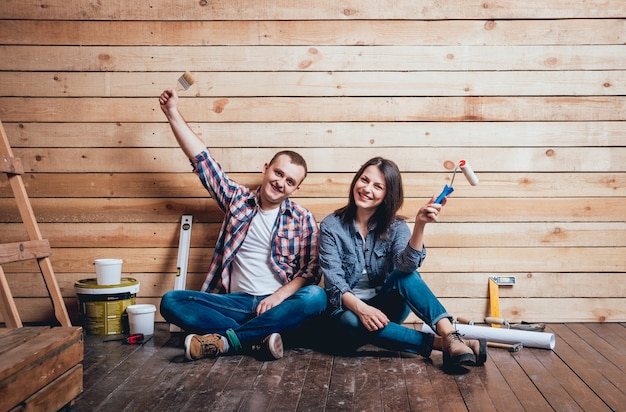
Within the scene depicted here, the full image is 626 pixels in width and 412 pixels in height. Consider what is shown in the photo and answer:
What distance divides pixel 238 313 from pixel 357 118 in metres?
1.13

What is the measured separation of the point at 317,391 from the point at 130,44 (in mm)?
1972

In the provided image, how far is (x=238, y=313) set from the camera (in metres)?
2.55

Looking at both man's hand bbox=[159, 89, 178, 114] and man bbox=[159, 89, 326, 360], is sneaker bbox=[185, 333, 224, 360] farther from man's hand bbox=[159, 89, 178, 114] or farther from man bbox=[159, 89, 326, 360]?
man's hand bbox=[159, 89, 178, 114]

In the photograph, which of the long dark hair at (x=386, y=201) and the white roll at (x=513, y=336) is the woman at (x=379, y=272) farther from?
the white roll at (x=513, y=336)

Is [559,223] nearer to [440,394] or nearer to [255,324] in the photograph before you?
[440,394]

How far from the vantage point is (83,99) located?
295cm

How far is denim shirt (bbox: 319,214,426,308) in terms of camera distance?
2457mm

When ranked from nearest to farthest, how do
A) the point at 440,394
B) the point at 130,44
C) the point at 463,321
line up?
1. the point at 440,394
2. the point at 463,321
3. the point at 130,44

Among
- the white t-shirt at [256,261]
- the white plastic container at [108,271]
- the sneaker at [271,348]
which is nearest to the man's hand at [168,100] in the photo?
the white t-shirt at [256,261]

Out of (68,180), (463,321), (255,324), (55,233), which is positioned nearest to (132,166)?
(68,180)

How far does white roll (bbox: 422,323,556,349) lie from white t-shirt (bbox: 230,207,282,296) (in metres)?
0.86

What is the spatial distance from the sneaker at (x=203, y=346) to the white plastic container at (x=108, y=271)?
0.66 m

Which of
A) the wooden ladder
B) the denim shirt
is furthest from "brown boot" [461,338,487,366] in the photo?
the wooden ladder

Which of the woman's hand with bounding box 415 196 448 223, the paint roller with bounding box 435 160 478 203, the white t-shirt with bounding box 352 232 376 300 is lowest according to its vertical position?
the white t-shirt with bounding box 352 232 376 300
